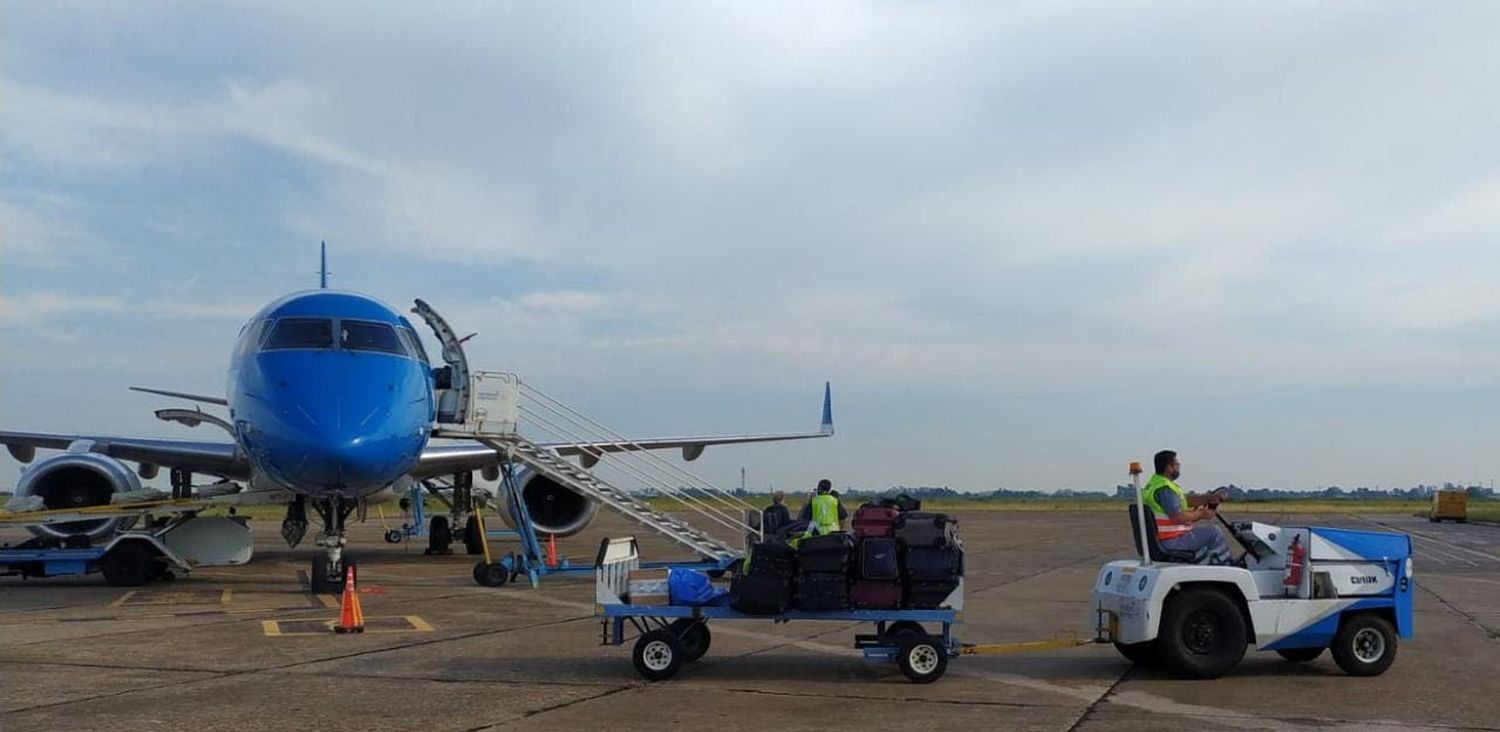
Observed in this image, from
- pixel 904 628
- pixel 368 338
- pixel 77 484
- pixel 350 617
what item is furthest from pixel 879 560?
pixel 77 484

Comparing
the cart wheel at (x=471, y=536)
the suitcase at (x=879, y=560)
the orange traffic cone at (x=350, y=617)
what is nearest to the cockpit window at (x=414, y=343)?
the orange traffic cone at (x=350, y=617)

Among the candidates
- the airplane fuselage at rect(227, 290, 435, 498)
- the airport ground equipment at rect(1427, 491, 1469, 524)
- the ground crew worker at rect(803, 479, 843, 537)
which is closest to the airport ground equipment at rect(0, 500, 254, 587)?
the airplane fuselage at rect(227, 290, 435, 498)

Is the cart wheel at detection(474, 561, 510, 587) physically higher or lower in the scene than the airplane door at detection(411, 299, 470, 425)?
lower

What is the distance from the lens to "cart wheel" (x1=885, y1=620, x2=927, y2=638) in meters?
8.95

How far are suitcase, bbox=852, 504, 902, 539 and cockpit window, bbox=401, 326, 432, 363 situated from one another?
8.61 m

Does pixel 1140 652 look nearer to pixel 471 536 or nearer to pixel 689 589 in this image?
pixel 689 589

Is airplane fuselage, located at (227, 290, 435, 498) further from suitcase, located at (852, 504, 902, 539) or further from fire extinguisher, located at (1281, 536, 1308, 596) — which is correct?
fire extinguisher, located at (1281, 536, 1308, 596)

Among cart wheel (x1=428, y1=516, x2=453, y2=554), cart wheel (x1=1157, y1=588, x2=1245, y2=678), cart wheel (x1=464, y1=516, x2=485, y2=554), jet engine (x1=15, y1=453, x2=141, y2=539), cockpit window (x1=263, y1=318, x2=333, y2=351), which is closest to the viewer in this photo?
cart wheel (x1=1157, y1=588, x2=1245, y2=678)

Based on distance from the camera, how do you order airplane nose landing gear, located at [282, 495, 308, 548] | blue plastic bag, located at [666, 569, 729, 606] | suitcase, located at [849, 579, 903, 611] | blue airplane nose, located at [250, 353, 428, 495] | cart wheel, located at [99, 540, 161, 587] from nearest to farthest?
1. suitcase, located at [849, 579, 903, 611]
2. blue plastic bag, located at [666, 569, 729, 606]
3. blue airplane nose, located at [250, 353, 428, 495]
4. cart wheel, located at [99, 540, 161, 587]
5. airplane nose landing gear, located at [282, 495, 308, 548]

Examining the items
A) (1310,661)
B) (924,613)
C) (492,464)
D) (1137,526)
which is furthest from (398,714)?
(492,464)

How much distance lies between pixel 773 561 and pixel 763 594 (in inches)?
10.2

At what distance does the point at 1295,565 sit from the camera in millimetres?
9180

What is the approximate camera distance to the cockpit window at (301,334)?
14.4 meters

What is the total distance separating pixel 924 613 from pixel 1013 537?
27008 millimetres
